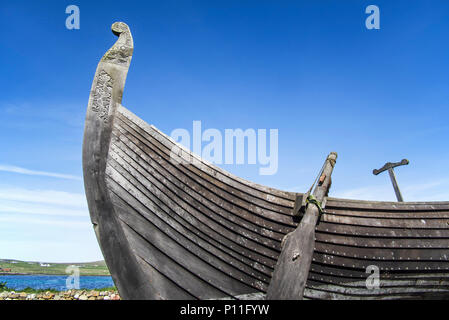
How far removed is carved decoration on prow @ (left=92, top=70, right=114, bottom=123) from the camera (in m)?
3.55

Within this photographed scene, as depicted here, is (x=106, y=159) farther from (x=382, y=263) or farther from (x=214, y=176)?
(x=382, y=263)

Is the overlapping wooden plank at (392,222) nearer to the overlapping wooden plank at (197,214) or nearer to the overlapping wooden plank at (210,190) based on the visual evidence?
the overlapping wooden plank at (210,190)

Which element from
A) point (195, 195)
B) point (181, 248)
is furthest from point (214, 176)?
point (181, 248)

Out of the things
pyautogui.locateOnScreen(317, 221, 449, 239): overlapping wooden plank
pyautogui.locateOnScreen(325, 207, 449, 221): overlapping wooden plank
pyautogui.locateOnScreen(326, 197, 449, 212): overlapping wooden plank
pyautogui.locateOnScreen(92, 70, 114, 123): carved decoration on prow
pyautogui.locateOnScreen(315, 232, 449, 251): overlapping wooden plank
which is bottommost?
pyautogui.locateOnScreen(315, 232, 449, 251): overlapping wooden plank

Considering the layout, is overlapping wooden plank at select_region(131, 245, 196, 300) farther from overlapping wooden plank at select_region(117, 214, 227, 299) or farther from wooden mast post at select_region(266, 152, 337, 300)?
wooden mast post at select_region(266, 152, 337, 300)

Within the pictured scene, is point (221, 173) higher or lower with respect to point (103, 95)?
lower

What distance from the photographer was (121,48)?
3939 millimetres

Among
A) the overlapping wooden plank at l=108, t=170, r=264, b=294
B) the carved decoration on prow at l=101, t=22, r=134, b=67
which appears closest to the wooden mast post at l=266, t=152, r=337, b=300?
the overlapping wooden plank at l=108, t=170, r=264, b=294

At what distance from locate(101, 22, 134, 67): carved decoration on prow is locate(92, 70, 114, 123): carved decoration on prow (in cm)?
29

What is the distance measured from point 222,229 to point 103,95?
2.58 m

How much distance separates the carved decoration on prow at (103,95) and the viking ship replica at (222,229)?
0.05 ft

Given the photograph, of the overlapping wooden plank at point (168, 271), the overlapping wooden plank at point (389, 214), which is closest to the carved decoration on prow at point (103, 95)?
the overlapping wooden plank at point (168, 271)

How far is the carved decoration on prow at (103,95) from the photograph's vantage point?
3.55 metres

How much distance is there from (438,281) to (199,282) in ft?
10.0
